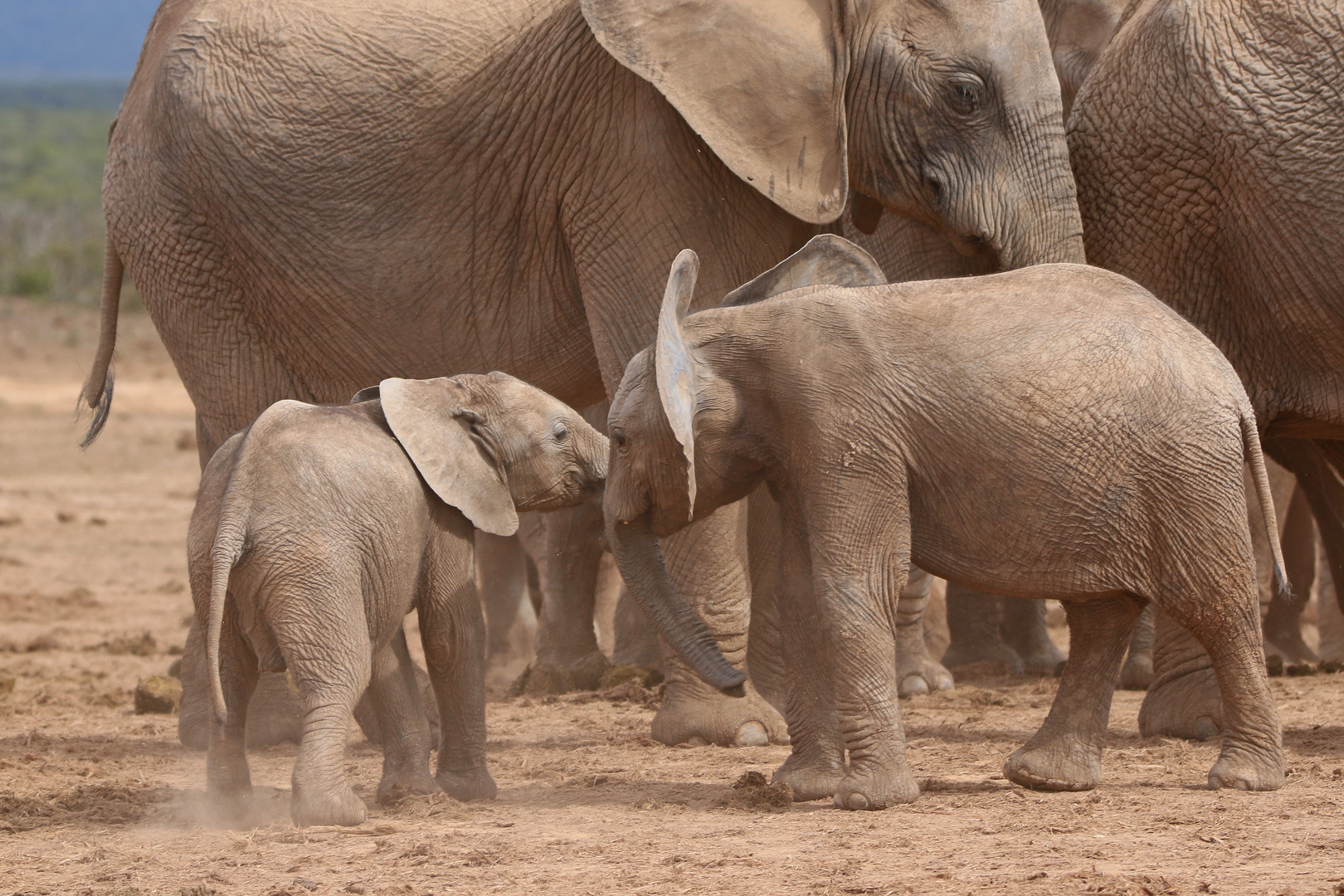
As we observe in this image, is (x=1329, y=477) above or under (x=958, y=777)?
above

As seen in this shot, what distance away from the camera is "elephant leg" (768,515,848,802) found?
5066 millimetres

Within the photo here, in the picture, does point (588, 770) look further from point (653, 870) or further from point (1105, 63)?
point (1105, 63)

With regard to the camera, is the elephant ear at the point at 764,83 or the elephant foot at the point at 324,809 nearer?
the elephant foot at the point at 324,809

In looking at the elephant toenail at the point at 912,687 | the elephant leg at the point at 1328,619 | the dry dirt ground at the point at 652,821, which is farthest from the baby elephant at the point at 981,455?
the elephant leg at the point at 1328,619

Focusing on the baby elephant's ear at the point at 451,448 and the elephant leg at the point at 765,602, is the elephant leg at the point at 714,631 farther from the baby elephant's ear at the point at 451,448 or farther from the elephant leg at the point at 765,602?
the baby elephant's ear at the point at 451,448

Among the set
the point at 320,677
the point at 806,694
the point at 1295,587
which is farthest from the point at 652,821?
the point at 1295,587

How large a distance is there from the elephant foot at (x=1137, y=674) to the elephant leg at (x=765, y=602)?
158 cm

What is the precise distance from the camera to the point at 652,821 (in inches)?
192

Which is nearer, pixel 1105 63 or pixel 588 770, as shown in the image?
pixel 588 770

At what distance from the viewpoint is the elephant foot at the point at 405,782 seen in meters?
5.14

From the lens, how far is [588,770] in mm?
5703

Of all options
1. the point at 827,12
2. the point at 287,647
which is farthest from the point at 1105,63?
the point at 287,647

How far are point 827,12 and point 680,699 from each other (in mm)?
2169

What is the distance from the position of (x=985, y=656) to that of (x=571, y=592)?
174 centimetres
